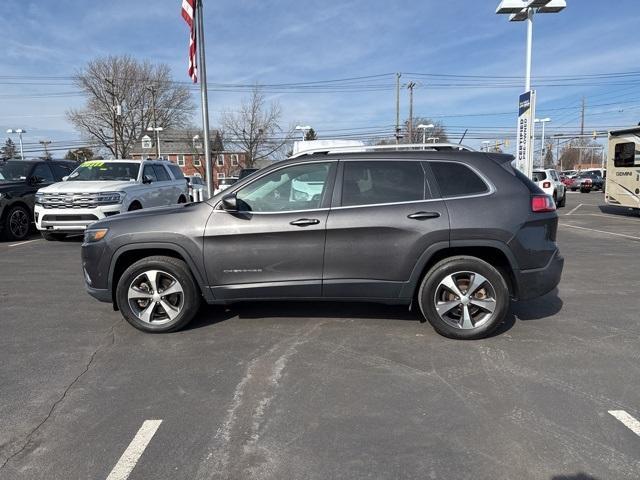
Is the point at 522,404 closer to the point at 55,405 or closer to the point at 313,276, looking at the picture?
the point at 313,276

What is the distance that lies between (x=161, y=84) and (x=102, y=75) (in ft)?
22.3

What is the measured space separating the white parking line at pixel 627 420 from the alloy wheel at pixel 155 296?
3.73 meters

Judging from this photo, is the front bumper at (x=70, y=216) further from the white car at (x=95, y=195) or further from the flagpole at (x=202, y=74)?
the flagpole at (x=202, y=74)

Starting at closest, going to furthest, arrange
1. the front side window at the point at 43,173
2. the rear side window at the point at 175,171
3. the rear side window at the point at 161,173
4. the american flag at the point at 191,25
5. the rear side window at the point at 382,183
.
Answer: the rear side window at the point at 382,183 → the american flag at the point at 191,25 → the rear side window at the point at 161,173 → the front side window at the point at 43,173 → the rear side window at the point at 175,171

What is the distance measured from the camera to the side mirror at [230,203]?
425 cm

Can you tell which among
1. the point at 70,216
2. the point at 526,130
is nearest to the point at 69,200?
the point at 70,216

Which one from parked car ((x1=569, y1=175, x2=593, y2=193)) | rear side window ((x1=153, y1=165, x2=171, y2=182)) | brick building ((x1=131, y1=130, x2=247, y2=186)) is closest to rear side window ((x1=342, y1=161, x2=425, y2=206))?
rear side window ((x1=153, y1=165, x2=171, y2=182))

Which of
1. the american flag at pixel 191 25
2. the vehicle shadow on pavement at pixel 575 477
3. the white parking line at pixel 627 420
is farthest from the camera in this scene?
the american flag at pixel 191 25

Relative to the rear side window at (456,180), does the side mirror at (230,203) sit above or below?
below

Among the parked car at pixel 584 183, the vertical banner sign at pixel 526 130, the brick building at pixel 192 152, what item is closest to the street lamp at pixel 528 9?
the vertical banner sign at pixel 526 130

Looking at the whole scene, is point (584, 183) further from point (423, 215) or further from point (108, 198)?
point (423, 215)

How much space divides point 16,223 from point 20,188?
2.86ft

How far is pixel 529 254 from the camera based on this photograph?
4223mm

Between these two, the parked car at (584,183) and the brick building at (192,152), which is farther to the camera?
the brick building at (192,152)
